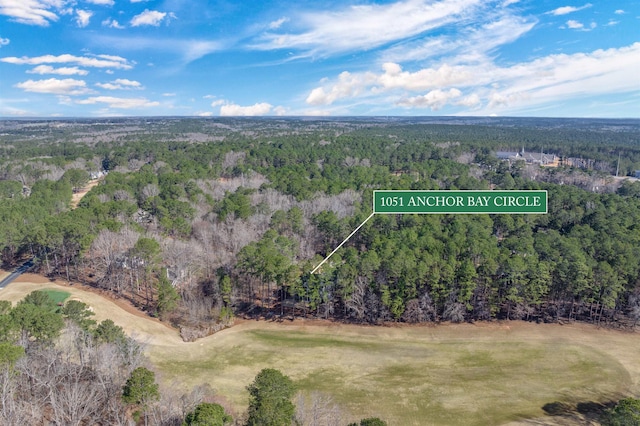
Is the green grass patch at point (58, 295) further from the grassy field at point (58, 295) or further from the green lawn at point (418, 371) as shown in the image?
the green lawn at point (418, 371)

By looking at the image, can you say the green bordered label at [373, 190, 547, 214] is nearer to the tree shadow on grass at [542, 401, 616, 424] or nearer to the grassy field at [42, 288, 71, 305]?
the tree shadow on grass at [542, 401, 616, 424]

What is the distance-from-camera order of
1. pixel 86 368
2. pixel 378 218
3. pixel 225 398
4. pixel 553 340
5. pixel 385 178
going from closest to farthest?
pixel 86 368 < pixel 225 398 < pixel 553 340 < pixel 378 218 < pixel 385 178

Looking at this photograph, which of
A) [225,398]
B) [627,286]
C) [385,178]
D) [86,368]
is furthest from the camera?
[385,178]

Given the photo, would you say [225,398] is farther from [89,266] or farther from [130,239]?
[89,266]

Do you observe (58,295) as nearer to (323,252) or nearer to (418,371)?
(323,252)

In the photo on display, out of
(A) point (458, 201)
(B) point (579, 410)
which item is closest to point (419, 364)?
(B) point (579, 410)

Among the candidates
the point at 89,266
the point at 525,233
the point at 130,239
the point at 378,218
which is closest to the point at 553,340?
the point at 525,233

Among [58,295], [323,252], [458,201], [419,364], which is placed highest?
[458,201]
